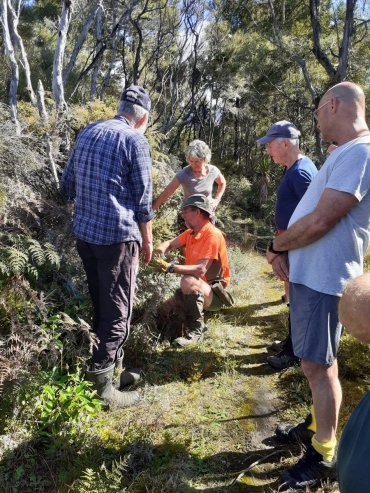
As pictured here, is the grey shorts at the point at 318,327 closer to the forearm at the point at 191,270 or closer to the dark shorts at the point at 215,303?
the forearm at the point at 191,270

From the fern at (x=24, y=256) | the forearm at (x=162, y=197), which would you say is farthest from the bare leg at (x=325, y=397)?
the forearm at (x=162, y=197)

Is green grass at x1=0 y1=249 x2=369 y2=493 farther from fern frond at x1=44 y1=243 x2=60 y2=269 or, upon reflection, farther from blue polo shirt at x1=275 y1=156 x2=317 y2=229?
blue polo shirt at x1=275 y1=156 x2=317 y2=229

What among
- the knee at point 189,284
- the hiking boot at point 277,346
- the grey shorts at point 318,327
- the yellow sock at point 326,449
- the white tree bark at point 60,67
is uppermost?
the white tree bark at point 60,67

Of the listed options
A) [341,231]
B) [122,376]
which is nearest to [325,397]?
[341,231]

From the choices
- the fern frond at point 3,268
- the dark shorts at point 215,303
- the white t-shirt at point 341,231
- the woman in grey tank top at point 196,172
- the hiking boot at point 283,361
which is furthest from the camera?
the woman in grey tank top at point 196,172

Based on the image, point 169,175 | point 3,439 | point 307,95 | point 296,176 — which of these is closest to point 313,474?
point 3,439

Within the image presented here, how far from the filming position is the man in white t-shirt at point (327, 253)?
6.69 feet

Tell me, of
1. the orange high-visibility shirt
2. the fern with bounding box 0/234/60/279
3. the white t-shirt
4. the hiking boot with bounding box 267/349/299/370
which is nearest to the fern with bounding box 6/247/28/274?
the fern with bounding box 0/234/60/279

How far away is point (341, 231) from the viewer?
2.12 metres

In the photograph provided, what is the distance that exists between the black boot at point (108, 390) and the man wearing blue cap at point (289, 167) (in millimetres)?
1348

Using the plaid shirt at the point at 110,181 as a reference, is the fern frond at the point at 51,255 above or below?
below

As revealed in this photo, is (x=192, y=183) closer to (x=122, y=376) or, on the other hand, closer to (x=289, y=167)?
(x=289, y=167)

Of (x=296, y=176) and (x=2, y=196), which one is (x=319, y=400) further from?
(x=2, y=196)

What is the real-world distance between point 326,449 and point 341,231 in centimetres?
121
